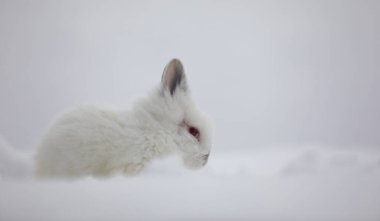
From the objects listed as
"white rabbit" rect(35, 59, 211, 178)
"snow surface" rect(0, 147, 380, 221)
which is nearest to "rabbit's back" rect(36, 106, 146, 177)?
"white rabbit" rect(35, 59, 211, 178)

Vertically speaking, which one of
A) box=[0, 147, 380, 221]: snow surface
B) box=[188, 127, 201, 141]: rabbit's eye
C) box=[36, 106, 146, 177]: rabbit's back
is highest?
box=[188, 127, 201, 141]: rabbit's eye

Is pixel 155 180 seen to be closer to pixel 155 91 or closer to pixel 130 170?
pixel 130 170

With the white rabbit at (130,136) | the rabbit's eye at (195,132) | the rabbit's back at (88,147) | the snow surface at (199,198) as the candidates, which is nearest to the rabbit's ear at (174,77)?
the white rabbit at (130,136)

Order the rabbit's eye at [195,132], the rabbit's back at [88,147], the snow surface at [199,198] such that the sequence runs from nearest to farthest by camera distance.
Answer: the snow surface at [199,198], the rabbit's back at [88,147], the rabbit's eye at [195,132]

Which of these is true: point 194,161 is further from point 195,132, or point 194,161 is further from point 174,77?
point 174,77

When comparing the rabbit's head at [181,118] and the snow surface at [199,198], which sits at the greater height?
the rabbit's head at [181,118]

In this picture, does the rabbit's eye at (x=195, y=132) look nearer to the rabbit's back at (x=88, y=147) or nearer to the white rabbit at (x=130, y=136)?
the white rabbit at (x=130, y=136)

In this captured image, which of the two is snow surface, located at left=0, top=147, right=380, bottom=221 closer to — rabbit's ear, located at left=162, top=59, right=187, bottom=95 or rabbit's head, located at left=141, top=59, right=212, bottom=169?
rabbit's head, located at left=141, top=59, right=212, bottom=169
